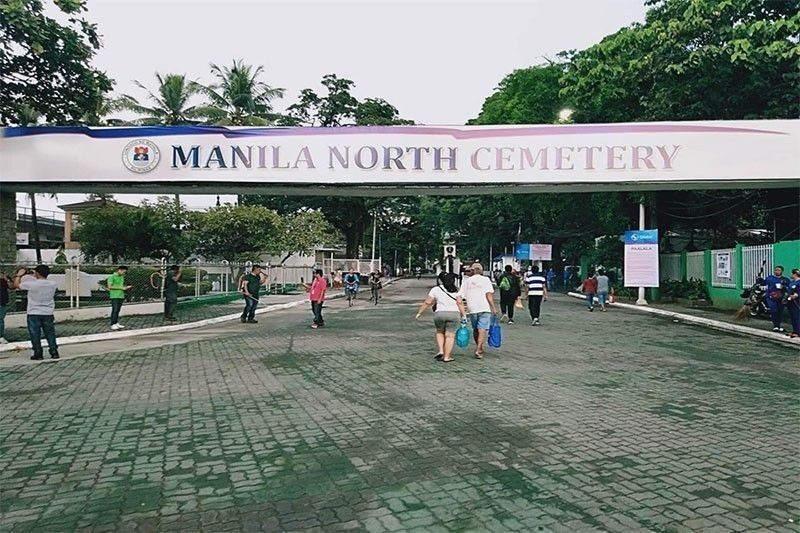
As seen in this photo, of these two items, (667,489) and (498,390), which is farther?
(498,390)

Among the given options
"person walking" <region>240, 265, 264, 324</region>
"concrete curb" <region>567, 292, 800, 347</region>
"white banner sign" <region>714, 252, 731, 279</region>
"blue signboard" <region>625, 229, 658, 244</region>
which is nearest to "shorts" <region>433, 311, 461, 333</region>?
"concrete curb" <region>567, 292, 800, 347</region>

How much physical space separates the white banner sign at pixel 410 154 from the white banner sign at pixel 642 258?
Result: 6.94m

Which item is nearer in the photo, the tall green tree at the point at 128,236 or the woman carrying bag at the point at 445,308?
the woman carrying bag at the point at 445,308

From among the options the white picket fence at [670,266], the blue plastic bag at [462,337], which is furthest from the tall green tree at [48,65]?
the white picket fence at [670,266]

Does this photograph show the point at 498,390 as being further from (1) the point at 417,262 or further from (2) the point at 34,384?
(1) the point at 417,262

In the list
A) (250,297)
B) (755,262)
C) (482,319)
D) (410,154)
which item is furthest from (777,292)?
(250,297)

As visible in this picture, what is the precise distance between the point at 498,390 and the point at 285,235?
91.7 ft

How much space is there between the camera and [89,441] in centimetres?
558

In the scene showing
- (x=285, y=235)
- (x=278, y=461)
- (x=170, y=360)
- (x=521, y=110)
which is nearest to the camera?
(x=278, y=461)

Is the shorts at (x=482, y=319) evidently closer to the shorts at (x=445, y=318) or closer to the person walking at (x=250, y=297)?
the shorts at (x=445, y=318)

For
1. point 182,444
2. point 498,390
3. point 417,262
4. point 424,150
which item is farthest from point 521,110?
point 417,262

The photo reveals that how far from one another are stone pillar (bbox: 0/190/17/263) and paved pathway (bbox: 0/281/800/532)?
22.7 ft

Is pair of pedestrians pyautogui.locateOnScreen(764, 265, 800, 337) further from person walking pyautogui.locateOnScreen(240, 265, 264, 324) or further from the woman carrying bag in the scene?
person walking pyautogui.locateOnScreen(240, 265, 264, 324)

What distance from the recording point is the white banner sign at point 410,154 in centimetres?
1505
